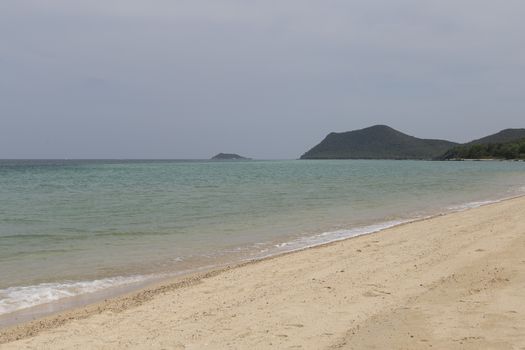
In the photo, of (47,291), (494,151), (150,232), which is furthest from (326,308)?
(494,151)

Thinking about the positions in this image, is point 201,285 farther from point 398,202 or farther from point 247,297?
point 398,202

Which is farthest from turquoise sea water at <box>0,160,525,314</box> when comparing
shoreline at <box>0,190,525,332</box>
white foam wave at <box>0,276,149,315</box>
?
shoreline at <box>0,190,525,332</box>

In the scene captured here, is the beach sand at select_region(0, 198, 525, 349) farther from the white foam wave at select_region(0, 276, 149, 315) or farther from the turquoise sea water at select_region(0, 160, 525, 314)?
the turquoise sea water at select_region(0, 160, 525, 314)

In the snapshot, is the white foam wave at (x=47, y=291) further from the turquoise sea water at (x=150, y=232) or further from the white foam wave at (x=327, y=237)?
the white foam wave at (x=327, y=237)

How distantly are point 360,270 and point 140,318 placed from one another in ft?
12.2

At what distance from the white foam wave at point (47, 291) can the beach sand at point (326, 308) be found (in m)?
0.93

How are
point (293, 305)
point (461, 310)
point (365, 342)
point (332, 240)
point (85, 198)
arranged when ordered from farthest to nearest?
1. point (85, 198)
2. point (332, 240)
3. point (293, 305)
4. point (461, 310)
5. point (365, 342)

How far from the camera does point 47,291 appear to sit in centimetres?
773

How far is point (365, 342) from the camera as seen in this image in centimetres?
484

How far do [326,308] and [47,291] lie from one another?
4.51 metres

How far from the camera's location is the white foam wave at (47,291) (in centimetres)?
715

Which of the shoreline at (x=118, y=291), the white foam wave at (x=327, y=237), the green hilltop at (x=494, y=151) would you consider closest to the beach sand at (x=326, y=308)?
the shoreline at (x=118, y=291)

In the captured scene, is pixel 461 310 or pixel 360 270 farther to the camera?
pixel 360 270

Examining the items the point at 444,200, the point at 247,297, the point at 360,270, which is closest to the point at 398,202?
the point at 444,200
